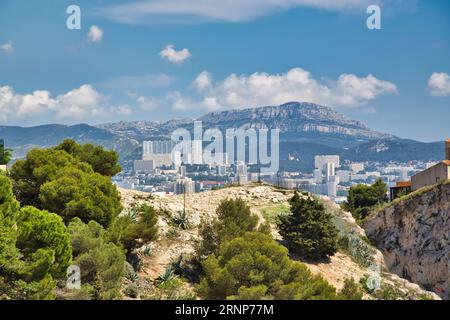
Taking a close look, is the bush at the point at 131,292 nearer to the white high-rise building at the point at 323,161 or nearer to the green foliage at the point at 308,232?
the green foliage at the point at 308,232

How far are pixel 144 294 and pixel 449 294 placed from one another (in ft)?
48.2

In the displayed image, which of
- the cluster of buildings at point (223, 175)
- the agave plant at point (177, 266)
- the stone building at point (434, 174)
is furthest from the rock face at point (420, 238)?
the agave plant at point (177, 266)

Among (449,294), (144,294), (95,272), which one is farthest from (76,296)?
(449,294)

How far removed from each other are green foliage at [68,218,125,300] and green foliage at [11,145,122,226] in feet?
6.55

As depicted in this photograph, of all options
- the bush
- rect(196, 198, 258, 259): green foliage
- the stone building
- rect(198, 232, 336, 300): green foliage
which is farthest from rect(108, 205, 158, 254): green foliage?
the stone building

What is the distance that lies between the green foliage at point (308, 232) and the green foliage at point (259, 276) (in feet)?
19.5

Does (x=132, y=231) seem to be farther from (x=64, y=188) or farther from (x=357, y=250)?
(x=357, y=250)

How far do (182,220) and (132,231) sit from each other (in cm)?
449

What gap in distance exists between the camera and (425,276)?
979 inches

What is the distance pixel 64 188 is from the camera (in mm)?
16453

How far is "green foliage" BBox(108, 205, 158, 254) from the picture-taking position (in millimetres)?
16478

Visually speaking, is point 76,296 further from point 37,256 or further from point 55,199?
point 55,199

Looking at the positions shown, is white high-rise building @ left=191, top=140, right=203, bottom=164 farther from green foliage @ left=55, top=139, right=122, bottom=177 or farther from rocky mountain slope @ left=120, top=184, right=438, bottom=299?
green foliage @ left=55, top=139, right=122, bottom=177

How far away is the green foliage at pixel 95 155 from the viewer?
24.2 m
